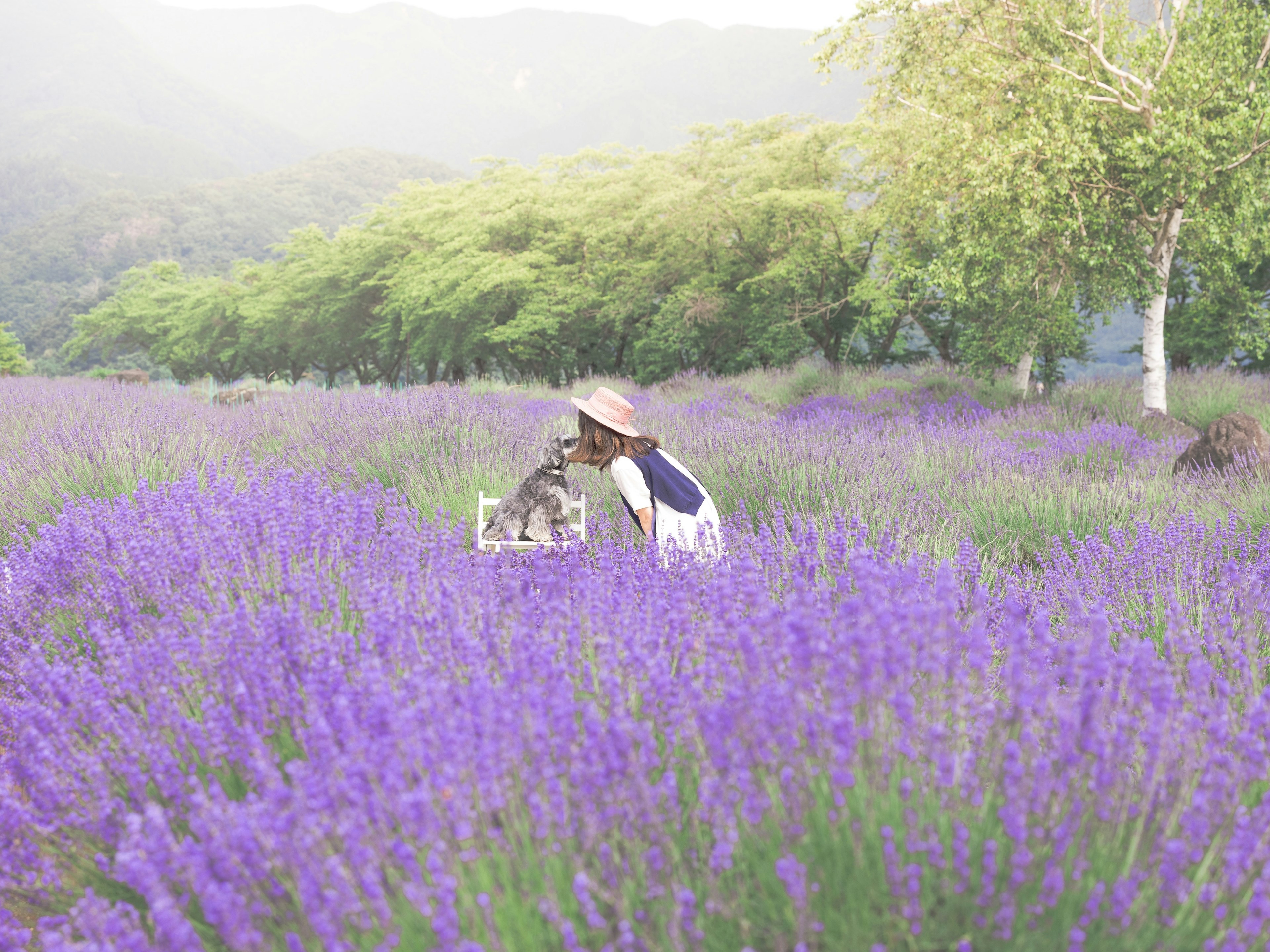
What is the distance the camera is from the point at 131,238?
8494 cm

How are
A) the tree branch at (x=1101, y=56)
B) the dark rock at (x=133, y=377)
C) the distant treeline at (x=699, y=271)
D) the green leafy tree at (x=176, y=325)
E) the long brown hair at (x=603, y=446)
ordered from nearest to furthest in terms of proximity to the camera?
the long brown hair at (x=603, y=446) → the tree branch at (x=1101, y=56) → the distant treeline at (x=699, y=271) → the dark rock at (x=133, y=377) → the green leafy tree at (x=176, y=325)

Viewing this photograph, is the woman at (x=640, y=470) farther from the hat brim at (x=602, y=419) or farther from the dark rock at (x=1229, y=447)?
the dark rock at (x=1229, y=447)

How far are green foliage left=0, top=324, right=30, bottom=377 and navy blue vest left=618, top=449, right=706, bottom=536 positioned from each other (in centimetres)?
4801

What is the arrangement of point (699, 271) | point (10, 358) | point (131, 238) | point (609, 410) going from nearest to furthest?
point (609, 410)
point (699, 271)
point (10, 358)
point (131, 238)

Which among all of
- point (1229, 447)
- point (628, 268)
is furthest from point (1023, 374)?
point (628, 268)

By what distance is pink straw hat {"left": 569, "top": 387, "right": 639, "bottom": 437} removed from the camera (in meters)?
3.51

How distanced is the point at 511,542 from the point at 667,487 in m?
0.76

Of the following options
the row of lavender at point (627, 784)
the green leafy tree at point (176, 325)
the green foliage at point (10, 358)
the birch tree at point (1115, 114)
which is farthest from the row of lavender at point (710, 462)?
the green foliage at point (10, 358)

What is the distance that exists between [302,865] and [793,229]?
17.0 m

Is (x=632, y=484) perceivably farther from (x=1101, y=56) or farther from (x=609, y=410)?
(x=1101, y=56)

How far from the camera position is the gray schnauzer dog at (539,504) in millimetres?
3697

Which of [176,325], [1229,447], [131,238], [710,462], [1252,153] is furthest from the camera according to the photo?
[131,238]

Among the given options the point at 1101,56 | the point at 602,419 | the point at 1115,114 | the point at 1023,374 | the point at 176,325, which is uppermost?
the point at 1101,56

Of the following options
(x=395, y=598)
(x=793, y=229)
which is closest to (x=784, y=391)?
(x=793, y=229)
